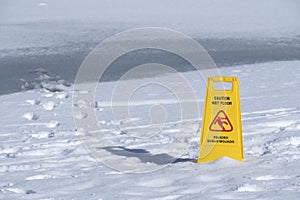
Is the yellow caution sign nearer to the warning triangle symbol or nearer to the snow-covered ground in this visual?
the warning triangle symbol

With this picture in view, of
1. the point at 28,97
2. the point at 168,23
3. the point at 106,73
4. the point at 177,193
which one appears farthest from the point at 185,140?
the point at 168,23

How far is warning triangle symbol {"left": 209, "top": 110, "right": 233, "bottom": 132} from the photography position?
6.32 m

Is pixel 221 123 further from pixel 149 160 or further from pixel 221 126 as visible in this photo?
pixel 149 160

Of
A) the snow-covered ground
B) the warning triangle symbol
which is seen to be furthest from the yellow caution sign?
the snow-covered ground

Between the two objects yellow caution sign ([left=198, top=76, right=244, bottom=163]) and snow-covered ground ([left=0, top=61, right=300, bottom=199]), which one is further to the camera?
yellow caution sign ([left=198, top=76, right=244, bottom=163])

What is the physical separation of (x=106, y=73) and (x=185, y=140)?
6184 mm

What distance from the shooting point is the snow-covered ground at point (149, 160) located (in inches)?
215

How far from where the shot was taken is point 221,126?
6.35 m

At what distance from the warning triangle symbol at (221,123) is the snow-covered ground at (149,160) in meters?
0.29

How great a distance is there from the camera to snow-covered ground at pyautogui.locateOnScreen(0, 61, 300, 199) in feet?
17.9

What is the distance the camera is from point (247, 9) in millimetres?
22641

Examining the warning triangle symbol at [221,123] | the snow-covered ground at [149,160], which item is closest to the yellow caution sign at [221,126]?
the warning triangle symbol at [221,123]

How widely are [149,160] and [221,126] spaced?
875 millimetres

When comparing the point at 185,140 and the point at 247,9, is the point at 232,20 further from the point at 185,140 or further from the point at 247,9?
the point at 185,140
